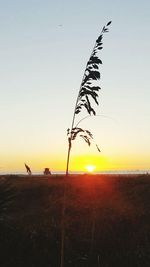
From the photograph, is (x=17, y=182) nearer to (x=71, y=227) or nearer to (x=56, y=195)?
(x=56, y=195)

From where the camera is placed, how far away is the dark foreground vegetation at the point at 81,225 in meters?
22.3

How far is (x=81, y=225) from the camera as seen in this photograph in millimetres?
25672

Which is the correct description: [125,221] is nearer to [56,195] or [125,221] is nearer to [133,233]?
[133,233]

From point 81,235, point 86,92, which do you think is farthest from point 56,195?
point 86,92

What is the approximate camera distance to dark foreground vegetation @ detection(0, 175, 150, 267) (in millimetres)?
22281

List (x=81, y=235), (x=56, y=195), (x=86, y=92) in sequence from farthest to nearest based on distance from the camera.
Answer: (x=56, y=195)
(x=81, y=235)
(x=86, y=92)

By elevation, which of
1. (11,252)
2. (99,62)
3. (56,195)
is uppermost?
(56,195)

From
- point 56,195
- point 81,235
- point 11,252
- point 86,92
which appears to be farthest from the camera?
point 56,195

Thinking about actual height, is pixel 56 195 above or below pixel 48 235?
above

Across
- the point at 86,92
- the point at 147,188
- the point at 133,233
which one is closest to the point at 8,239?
the point at 133,233

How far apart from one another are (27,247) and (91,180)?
1195cm

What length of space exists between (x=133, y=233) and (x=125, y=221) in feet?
4.56

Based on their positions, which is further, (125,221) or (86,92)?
(125,221)

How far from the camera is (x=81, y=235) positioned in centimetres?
2445
